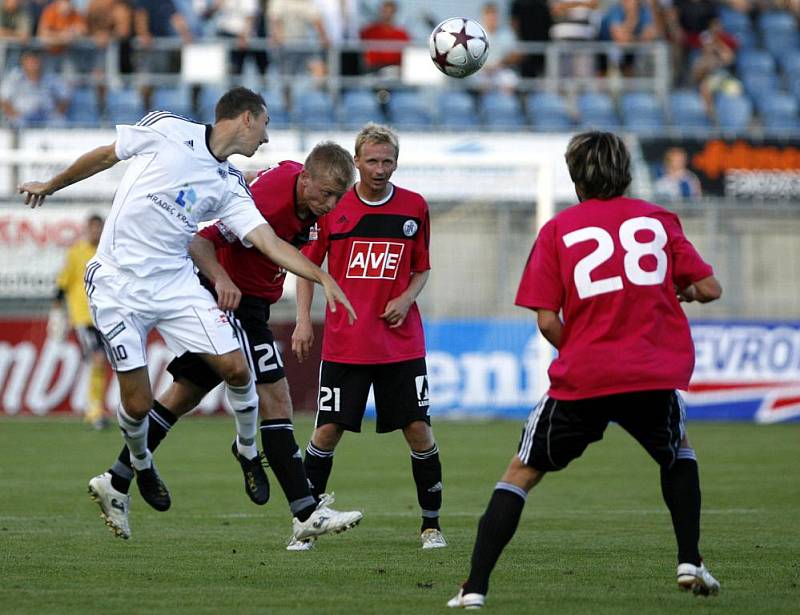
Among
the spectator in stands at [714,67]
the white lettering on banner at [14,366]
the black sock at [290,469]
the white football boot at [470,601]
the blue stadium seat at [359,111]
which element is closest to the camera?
the white football boot at [470,601]

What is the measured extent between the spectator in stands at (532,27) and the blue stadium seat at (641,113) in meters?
1.57

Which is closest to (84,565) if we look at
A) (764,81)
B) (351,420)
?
(351,420)

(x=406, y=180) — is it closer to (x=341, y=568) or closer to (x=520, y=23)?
(x=520, y=23)

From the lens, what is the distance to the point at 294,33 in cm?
2238

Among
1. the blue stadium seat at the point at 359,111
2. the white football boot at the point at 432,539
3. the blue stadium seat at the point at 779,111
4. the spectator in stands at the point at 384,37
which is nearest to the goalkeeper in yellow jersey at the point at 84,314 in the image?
the blue stadium seat at the point at 359,111

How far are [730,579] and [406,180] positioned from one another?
12678 millimetres

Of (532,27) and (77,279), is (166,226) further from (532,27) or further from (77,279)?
(532,27)

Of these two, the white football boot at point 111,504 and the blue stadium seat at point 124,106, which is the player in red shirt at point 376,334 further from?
the blue stadium seat at point 124,106

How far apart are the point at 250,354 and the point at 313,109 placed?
13.6 meters

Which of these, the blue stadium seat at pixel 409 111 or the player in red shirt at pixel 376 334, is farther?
the blue stadium seat at pixel 409 111

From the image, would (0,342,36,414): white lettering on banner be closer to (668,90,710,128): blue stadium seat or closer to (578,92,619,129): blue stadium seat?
(578,92,619,129): blue stadium seat

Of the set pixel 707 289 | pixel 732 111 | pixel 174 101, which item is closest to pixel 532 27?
pixel 732 111

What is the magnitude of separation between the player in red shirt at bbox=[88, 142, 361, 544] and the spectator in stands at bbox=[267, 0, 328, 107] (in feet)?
46.0

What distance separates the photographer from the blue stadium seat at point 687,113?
22.6 meters
